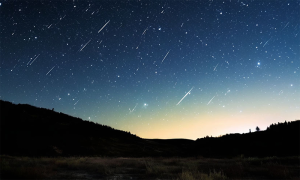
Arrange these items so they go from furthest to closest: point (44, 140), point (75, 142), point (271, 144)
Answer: point (75, 142), point (44, 140), point (271, 144)

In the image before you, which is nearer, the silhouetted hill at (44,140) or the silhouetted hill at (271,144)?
the silhouetted hill at (44,140)

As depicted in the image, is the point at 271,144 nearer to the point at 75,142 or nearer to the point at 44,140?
Answer: the point at 75,142

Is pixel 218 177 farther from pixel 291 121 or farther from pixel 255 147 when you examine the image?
pixel 291 121

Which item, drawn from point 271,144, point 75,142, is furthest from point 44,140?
point 271,144

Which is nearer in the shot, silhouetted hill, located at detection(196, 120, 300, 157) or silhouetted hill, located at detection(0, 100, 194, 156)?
silhouetted hill, located at detection(0, 100, 194, 156)

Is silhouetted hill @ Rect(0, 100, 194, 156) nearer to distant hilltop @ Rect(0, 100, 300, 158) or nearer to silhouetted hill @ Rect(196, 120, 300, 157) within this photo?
distant hilltop @ Rect(0, 100, 300, 158)

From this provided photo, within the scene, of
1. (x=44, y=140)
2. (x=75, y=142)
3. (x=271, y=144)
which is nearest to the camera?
(x=271, y=144)

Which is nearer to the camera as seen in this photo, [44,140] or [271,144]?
[271,144]

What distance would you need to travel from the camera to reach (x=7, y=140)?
18.6m

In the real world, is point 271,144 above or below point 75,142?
above

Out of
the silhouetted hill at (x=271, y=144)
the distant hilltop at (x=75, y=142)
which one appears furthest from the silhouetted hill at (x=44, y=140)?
the silhouetted hill at (x=271, y=144)

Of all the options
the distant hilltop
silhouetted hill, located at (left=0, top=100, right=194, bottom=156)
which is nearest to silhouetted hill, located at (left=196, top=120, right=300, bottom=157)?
the distant hilltop

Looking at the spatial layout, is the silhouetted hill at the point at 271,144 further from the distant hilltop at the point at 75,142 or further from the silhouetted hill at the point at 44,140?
the silhouetted hill at the point at 44,140

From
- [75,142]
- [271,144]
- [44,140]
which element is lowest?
[75,142]
